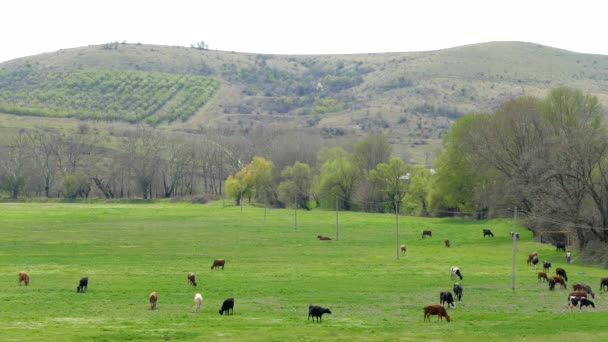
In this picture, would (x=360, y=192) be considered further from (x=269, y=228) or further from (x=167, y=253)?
(x=167, y=253)

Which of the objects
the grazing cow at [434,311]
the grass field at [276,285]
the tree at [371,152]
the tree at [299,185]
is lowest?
→ the grass field at [276,285]

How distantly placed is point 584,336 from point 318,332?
10760mm

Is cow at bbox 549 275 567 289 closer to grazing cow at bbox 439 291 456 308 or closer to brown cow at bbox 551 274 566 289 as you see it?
brown cow at bbox 551 274 566 289

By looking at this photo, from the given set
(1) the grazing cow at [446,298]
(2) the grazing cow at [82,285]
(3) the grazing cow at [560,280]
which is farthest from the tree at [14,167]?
(1) the grazing cow at [446,298]

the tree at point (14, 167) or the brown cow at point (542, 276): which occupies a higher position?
the tree at point (14, 167)

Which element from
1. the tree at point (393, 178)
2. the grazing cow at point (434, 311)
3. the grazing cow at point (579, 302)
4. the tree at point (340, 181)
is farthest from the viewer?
the tree at point (340, 181)

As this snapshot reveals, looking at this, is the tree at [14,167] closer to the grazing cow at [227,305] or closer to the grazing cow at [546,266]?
the grazing cow at [546,266]

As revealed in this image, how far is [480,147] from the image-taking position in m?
90.7

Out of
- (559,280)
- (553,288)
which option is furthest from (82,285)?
(559,280)

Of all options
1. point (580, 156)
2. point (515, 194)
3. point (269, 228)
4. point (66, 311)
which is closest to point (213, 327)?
point (66, 311)

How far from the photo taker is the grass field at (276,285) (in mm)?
33344

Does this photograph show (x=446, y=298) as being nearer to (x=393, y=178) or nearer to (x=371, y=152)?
(x=393, y=178)

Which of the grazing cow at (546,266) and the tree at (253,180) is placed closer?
the grazing cow at (546,266)

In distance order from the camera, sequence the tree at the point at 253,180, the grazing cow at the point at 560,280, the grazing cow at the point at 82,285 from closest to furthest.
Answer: the grazing cow at the point at 82,285 → the grazing cow at the point at 560,280 → the tree at the point at 253,180
